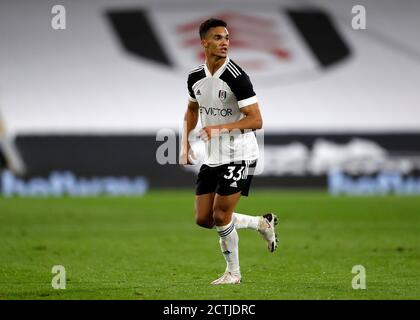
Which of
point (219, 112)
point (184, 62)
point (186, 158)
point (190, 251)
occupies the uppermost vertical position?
point (184, 62)

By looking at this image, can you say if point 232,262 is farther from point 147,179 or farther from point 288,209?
point 147,179

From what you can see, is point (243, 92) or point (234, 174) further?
point (234, 174)

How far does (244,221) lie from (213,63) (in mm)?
1672

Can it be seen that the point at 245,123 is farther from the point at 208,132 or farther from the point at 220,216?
the point at 220,216

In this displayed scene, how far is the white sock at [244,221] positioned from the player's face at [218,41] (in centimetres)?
166

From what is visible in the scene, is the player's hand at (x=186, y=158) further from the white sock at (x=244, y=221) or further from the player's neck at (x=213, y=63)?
the player's neck at (x=213, y=63)

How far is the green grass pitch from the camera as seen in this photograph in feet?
27.5

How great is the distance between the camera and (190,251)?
40.3 feet

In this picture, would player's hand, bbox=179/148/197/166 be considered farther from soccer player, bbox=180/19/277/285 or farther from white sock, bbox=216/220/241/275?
white sock, bbox=216/220/241/275

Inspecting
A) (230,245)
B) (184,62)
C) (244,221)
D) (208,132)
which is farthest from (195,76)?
(184,62)

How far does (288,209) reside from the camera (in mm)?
19266

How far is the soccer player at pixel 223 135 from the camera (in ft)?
27.7

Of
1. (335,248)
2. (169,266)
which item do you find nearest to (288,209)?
(335,248)

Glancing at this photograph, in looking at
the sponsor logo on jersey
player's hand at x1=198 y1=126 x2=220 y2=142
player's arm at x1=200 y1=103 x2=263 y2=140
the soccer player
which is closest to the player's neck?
Answer: the soccer player
